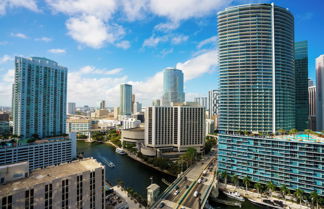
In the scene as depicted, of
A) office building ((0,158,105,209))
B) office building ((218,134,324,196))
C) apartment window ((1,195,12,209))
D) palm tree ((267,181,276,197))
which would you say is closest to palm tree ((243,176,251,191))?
office building ((218,134,324,196))

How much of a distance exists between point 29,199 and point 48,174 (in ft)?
13.4

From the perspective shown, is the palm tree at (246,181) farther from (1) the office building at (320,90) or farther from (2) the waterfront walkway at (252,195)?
(1) the office building at (320,90)

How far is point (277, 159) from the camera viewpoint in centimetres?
4281

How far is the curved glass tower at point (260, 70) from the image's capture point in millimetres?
53603

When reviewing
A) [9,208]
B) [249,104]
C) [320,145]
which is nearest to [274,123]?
[249,104]

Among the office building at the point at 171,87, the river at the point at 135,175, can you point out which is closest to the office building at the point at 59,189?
the river at the point at 135,175

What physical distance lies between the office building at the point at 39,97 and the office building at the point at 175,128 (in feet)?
151

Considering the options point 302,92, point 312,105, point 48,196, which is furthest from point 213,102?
point 48,196

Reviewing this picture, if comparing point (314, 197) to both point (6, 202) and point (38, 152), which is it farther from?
point (38, 152)

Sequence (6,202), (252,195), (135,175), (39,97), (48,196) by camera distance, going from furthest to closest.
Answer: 1. (39,97)
2. (135,175)
3. (252,195)
4. (48,196)
5. (6,202)

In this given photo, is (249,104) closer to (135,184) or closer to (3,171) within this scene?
(135,184)

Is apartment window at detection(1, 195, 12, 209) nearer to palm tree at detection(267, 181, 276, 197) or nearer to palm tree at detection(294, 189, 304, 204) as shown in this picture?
palm tree at detection(267, 181, 276, 197)

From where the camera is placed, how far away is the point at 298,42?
265 ft

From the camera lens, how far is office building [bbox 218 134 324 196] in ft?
124
